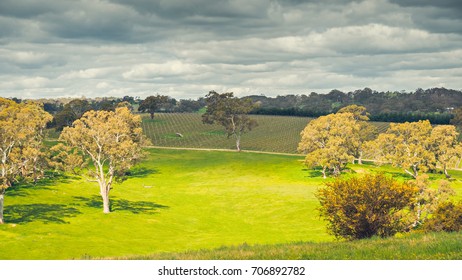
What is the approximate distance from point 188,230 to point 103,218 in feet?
43.2

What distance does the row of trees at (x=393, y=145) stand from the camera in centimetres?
10256

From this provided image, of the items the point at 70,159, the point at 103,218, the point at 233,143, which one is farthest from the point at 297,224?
the point at 233,143

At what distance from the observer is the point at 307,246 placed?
963 inches

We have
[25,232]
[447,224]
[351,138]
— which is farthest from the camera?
[351,138]

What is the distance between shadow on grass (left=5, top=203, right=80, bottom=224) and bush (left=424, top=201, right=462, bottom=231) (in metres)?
47.6

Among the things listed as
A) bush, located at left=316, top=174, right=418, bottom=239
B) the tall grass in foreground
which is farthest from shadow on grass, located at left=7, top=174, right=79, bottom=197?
the tall grass in foreground

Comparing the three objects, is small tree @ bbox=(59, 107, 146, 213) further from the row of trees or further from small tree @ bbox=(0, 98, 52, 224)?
the row of trees

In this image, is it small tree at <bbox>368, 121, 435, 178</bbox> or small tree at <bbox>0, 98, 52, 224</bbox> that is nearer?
small tree at <bbox>0, 98, 52, 224</bbox>

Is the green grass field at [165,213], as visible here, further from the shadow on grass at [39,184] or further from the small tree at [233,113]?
the small tree at [233,113]

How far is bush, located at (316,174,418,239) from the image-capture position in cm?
3266

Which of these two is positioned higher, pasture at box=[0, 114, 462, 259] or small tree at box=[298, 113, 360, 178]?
small tree at box=[298, 113, 360, 178]

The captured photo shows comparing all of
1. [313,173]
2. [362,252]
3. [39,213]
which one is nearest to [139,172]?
[313,173]

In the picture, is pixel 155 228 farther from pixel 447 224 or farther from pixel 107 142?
pixel 447 224

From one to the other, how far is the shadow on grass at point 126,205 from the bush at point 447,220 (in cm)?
4787
